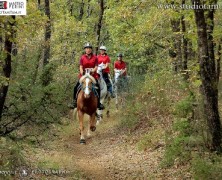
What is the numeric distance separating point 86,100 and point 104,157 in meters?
2.73

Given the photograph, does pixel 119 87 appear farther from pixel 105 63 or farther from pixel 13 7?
pixel 13 7

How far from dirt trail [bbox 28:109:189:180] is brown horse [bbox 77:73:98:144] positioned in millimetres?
671

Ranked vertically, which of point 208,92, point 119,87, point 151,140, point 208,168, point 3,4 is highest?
point 3,4

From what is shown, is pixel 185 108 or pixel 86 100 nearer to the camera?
pixel 185 108

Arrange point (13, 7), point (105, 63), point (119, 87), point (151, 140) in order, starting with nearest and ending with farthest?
1. point (13, 7)
2. point (151, 140)
3. point (105, 63)
4. point (119, 87)

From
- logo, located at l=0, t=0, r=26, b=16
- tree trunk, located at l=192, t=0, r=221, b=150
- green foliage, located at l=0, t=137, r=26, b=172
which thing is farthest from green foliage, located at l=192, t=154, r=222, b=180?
logo, located at l=0, t=0, r=26, b=16

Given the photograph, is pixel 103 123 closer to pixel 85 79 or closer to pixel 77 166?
pixel 85 79

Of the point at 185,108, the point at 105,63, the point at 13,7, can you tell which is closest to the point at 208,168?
the point at 185,108

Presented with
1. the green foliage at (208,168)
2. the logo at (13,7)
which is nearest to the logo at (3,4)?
the logo at (13,7)

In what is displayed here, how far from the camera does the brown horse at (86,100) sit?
14.1 meters

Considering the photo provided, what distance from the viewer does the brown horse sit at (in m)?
14.1

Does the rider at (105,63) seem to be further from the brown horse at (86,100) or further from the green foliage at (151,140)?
the green foliage at (151,140)

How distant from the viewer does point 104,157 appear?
12602mm

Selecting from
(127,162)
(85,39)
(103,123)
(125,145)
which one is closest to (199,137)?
(127,162)
